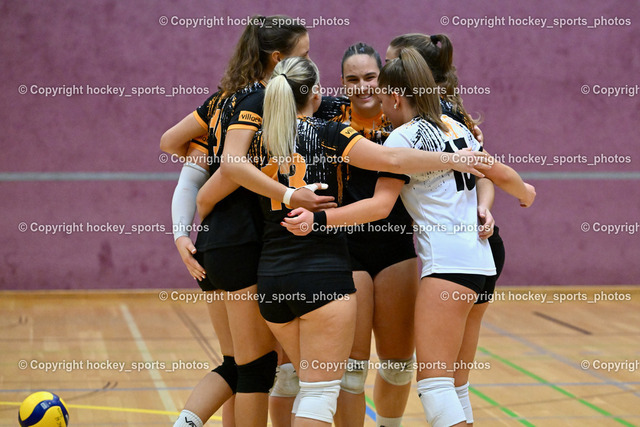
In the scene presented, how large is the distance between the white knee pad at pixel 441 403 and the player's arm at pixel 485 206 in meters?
0.54

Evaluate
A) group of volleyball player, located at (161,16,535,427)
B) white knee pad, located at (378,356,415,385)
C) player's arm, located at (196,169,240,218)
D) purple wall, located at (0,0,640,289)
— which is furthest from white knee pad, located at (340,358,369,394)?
purple wall, located at (0,0,640,289)

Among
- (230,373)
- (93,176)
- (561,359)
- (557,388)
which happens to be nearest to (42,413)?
(230,373)

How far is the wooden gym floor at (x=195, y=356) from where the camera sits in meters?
3.97

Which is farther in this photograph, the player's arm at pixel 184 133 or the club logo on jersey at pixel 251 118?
the player's arm at pixel 184 133

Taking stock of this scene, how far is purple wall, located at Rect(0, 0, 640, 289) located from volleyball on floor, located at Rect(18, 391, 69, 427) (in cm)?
408

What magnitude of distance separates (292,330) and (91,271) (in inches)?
Result: 206

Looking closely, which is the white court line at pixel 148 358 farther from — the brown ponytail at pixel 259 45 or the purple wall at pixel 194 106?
the brown ponytail at pixel 259 45

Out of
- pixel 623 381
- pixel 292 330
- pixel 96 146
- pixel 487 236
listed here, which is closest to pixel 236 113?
pixel 292 330

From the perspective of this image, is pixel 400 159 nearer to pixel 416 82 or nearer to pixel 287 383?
pixel 416 82

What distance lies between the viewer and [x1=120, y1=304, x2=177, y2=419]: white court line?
13.4ft

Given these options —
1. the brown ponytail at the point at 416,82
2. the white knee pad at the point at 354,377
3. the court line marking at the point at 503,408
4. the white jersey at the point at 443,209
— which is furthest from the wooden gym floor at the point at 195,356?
the brown ponytail at the point at 416,82

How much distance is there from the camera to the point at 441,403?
256cm

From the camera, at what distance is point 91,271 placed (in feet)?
24.0

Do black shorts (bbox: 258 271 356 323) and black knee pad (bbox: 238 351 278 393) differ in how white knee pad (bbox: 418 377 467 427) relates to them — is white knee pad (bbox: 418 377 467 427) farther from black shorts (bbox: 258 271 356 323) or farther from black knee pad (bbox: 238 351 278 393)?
black knee pad (bbox: 238 351 278 393)
